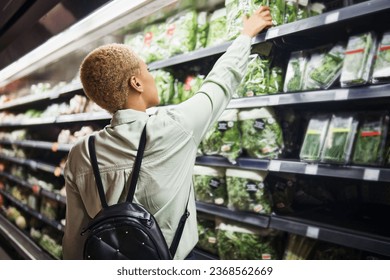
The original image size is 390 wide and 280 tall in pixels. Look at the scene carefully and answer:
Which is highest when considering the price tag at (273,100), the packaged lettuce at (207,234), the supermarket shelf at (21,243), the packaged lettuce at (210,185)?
the price tag at (273,100)

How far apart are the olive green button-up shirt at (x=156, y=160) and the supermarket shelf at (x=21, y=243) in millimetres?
2829

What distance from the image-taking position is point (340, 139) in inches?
62.4

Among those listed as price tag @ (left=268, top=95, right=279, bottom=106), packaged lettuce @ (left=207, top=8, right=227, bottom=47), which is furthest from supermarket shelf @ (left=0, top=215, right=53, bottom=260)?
price tag @ (left=268, top=95, right=279, bottom=106)

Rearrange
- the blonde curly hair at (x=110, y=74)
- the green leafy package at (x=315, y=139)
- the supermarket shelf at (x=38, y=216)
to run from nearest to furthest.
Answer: the blonde curly hair at (x=110, y=74), the green leafy package at (x=315, y=139), the supermarket shelf at (x=38, y=216)

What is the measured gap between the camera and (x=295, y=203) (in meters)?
2.06

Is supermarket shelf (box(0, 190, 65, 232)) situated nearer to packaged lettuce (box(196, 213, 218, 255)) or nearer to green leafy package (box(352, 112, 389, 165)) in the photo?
packaged lettuce (box(196, 213, 218, 255))

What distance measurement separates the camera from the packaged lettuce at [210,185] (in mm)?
2129

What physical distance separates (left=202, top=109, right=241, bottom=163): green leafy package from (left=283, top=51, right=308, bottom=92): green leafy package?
1.21 ft

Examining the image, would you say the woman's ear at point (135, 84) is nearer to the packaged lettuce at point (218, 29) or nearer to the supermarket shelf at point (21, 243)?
the packaged lettuce at point (218, 29)

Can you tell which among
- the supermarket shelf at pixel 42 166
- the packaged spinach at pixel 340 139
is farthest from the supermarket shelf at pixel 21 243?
the packaged spinach at pixel 340 139

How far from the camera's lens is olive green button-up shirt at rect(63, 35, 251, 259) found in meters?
1.20

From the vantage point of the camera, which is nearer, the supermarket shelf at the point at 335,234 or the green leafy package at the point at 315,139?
the supermarket shelf at the point at 335,234

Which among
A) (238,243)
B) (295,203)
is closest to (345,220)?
(295,203)
